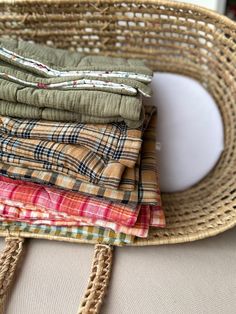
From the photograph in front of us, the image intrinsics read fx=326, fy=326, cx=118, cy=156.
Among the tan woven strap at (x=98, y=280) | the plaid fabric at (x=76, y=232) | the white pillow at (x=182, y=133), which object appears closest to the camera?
the tan woven strap at (x=98, y=280)

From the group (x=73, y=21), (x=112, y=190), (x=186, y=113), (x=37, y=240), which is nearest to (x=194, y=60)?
(x=186, y=113)

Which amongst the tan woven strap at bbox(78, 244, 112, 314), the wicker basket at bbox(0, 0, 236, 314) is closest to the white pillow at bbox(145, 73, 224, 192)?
the wicker basket at bbox(0, 0, 236, 314)

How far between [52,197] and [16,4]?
394 millimetres

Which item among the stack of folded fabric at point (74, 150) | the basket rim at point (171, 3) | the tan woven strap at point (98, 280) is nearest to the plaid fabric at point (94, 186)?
the stack of folded fabric at point (74, 150)

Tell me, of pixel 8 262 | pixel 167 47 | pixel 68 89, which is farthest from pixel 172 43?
pixel 8 262

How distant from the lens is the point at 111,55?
0.74 metres

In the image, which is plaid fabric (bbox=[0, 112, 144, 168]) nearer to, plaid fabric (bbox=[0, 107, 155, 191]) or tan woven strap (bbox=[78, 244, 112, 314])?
plaid fabric (bbox=[0, 107, 155, 191])

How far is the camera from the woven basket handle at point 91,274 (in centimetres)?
49

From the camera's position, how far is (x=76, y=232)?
0.60 meters

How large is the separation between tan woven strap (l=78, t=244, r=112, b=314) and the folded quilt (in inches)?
9.0

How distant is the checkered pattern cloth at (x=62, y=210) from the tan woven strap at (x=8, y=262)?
4 centimetres

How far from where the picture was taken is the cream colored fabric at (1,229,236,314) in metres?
0.50

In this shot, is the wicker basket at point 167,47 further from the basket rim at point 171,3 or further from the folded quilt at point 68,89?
the folded quilt at point 68,89

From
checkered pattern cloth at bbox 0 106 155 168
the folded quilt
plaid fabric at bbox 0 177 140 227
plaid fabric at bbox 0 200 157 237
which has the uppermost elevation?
the folded quilt
